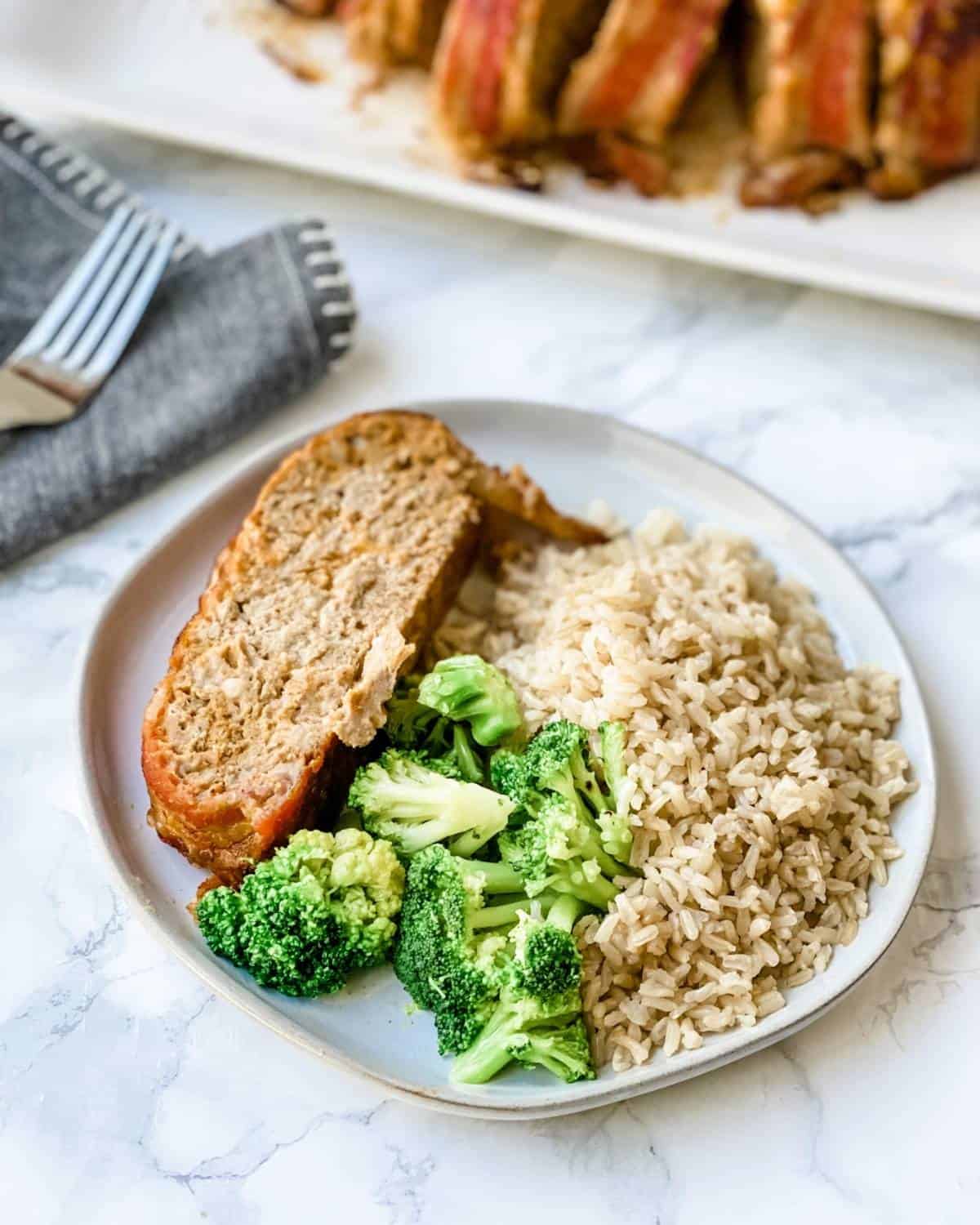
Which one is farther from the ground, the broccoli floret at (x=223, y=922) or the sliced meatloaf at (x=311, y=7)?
the sliced meatloaf at (x=311, y=7)

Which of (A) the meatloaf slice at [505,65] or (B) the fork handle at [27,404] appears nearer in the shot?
(B) the fork handle at [27,404]

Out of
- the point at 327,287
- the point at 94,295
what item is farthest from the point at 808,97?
the point at 94,295

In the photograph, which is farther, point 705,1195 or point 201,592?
point 201,592

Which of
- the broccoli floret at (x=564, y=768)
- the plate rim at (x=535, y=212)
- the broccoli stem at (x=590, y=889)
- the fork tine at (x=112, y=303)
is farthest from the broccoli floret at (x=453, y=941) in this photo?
the plate rim at (x=535, y=212)

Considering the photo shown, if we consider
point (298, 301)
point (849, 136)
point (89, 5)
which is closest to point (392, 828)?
point (298, 301)

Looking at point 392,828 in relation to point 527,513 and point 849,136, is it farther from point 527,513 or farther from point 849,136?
point 849,136

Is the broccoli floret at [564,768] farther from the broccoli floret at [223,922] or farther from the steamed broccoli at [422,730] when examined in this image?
the broccoli floret at [223,922]

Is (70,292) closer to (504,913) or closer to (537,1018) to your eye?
(504,913)
